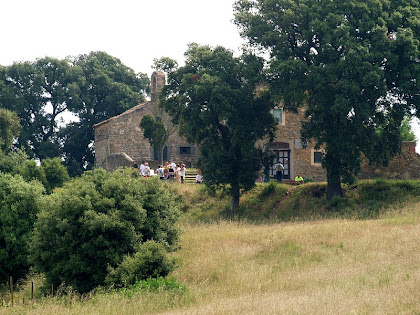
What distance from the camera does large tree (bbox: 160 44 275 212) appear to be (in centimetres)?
3008

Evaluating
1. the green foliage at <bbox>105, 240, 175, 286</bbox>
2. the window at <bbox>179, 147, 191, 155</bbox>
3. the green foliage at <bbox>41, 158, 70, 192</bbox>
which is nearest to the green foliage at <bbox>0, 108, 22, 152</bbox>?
the green foliage at <bbox>41, 158, 70, 192</bbox>

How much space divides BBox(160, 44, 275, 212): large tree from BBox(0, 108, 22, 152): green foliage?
18.8m

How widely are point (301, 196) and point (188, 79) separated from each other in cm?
848

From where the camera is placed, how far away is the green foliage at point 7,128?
46.2 m

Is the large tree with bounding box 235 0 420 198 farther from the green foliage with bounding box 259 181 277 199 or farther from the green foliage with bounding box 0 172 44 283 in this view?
the green foliage with bounding box 0 172 44 283

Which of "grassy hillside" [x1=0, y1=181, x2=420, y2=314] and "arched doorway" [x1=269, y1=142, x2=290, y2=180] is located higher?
"arched doorway" [x1=269, y1=142, x2=290, y2=180]

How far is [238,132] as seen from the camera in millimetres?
30234

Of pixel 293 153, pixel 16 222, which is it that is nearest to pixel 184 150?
pixel 293 153

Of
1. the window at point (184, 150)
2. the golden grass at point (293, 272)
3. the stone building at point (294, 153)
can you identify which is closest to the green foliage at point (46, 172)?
the window at point (184, 150)

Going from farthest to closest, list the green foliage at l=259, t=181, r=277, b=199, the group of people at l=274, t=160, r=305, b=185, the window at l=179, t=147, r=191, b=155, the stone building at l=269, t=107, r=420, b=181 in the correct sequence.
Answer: the window at l=179, t=147, r=191, b=155
the stone building at l=269, t=107, r=420, b=181
the group of people at l=274, t=160, r=305, b=185
the green foliage at l=259, t=181, r=277, b=199

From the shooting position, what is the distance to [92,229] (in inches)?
763

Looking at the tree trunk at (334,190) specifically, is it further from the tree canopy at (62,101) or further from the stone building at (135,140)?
the tree canopy at (62,101)

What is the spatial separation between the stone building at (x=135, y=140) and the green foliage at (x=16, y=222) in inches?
669

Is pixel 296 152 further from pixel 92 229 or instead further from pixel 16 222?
pixel 92 229
